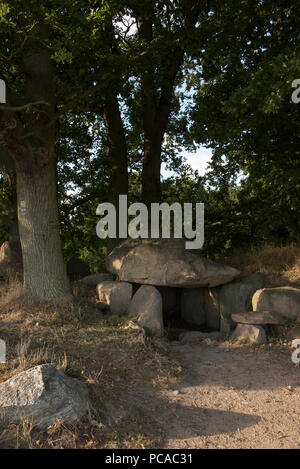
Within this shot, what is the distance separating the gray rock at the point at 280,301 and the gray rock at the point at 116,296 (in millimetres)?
2821

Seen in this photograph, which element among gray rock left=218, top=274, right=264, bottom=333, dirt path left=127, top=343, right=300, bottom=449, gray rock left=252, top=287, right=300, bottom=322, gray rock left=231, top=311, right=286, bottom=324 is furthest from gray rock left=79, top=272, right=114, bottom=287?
gray rock left=252, top=287, right=300, bottom=322

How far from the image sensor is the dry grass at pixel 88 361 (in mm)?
4348

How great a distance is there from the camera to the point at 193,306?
35.0 ft

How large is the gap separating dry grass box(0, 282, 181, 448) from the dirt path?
12.5 inches

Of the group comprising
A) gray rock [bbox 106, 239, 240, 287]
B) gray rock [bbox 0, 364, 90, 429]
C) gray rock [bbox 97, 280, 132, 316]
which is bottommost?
gray rock [bbox 0, 364, 90, 429]

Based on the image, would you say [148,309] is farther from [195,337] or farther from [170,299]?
[170,299]

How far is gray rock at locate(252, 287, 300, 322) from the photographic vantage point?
834 cm

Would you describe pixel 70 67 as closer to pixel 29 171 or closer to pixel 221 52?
pixel 29 171

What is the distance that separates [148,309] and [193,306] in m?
2.63

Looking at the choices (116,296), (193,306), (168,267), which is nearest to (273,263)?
(193,306)

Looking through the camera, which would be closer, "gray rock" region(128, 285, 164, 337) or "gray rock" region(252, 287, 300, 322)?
"gray rock" region(128, 285, 164, 337)

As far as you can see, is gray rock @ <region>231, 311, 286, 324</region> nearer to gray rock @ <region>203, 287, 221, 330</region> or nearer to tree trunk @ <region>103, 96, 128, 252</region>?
gray rock @ <region>203, 287, 221, 330</region>
